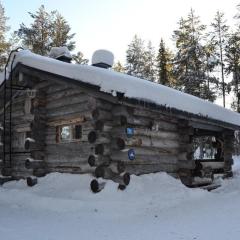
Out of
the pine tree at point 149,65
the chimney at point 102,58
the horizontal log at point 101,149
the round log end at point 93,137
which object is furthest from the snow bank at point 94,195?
the pine tree at point 149,65

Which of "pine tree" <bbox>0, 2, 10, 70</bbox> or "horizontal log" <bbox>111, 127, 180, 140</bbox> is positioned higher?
"pine tree" <bbox>0, 2, 10, 70</bbox>

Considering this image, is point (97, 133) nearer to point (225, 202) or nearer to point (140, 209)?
point (140, 209)

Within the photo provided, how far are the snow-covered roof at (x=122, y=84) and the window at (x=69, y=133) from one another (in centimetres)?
192

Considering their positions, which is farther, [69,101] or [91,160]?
[69,101]

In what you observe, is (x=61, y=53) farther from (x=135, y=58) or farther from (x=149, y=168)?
(x=135, y=58)

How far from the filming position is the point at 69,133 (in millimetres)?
12688

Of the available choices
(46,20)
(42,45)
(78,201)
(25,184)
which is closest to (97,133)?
(78,201)

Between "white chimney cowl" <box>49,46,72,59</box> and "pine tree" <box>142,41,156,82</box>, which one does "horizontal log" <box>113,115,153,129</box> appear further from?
"pine tree" <box>142,41,156,82</box>

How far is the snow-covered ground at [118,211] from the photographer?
7.50 m

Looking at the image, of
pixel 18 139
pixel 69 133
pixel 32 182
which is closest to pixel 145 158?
pixel 69 133

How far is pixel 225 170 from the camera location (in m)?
15.8

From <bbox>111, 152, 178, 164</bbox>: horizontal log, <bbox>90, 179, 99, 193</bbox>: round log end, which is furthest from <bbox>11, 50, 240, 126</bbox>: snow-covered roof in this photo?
<bbox>90, 179, 99, 193</bbox>: round log end

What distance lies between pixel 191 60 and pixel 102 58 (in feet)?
68.7

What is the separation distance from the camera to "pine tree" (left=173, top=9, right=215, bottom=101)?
3272 cm
